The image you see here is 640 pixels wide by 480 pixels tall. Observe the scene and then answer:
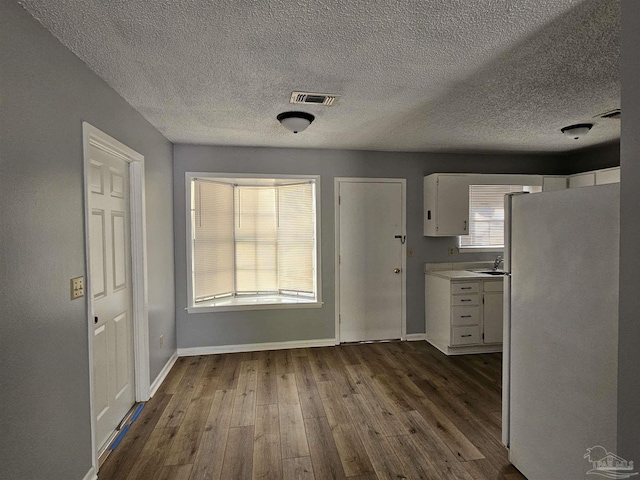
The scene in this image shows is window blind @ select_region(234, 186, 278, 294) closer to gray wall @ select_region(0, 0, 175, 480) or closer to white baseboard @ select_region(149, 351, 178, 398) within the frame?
white baseboard @ select_region(149, 351, 178, 398)

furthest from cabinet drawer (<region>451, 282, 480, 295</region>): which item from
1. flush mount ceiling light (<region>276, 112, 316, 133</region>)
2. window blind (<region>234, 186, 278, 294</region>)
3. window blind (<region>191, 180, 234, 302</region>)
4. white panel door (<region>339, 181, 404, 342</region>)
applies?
window blind (<region>191, 180, 234, 302</region>)

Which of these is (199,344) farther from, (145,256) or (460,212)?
(460,212)

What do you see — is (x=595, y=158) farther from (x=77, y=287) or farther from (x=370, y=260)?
→ (x=77, y=287)

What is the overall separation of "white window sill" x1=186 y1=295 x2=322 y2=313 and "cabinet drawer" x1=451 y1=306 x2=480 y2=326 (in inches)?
61.3

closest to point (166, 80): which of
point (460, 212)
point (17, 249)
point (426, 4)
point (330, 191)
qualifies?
point (17, 249)

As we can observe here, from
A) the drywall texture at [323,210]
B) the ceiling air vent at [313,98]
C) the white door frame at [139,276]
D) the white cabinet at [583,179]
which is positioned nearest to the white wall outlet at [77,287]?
the white door frame at [139,276]

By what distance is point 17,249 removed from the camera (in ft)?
4.59

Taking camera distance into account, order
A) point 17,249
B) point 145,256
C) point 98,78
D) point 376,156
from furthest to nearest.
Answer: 1. point 376,156
2. point 145,256
3. point 98,78
4. point 17,249

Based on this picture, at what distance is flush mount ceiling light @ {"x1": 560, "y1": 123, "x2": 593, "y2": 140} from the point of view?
3172 mm

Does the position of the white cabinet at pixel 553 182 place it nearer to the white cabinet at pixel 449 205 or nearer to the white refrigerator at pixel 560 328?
the white cabinet at pixel 449 205

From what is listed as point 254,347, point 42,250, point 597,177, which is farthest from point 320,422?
point 597,177

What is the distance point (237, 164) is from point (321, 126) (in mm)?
1286

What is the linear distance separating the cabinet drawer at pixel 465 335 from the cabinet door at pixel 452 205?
113 cm

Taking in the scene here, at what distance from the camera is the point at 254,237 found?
166 inches
